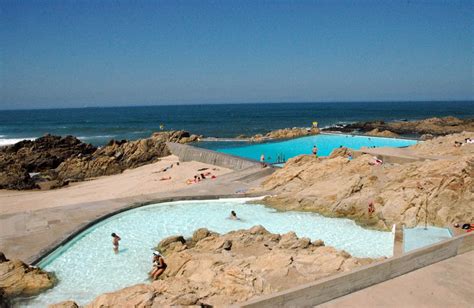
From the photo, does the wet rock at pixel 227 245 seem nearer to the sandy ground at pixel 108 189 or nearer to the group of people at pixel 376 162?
the group of people at pixel 376 162

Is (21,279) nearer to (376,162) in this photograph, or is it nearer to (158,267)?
(158,267)

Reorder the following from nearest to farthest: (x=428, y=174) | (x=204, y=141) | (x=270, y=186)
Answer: (x=428, y=174) → (x=270, y=186) → (x=204, y=141)

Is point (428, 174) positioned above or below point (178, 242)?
above

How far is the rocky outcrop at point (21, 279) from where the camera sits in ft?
32.2

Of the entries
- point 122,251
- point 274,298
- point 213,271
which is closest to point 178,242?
point 122,251

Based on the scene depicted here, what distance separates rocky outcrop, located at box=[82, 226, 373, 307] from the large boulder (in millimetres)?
2964

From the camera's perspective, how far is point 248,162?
25.2 metres

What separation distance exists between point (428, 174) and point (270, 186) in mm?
6717

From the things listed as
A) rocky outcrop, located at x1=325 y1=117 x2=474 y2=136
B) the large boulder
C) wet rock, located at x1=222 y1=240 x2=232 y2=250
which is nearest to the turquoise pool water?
wet rock, located at x1=222 y1=240 x2=232 y2=250

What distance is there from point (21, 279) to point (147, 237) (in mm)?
4518

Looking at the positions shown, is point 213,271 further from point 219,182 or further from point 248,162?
point 248,162

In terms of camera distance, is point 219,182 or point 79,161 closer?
point 219,182

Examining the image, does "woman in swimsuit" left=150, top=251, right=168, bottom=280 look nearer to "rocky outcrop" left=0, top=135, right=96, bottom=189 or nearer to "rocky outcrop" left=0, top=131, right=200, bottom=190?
"rocky outcrop" left=0, top=131, right=200, bottom=190

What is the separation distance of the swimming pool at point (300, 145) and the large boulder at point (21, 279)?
24.4 m
